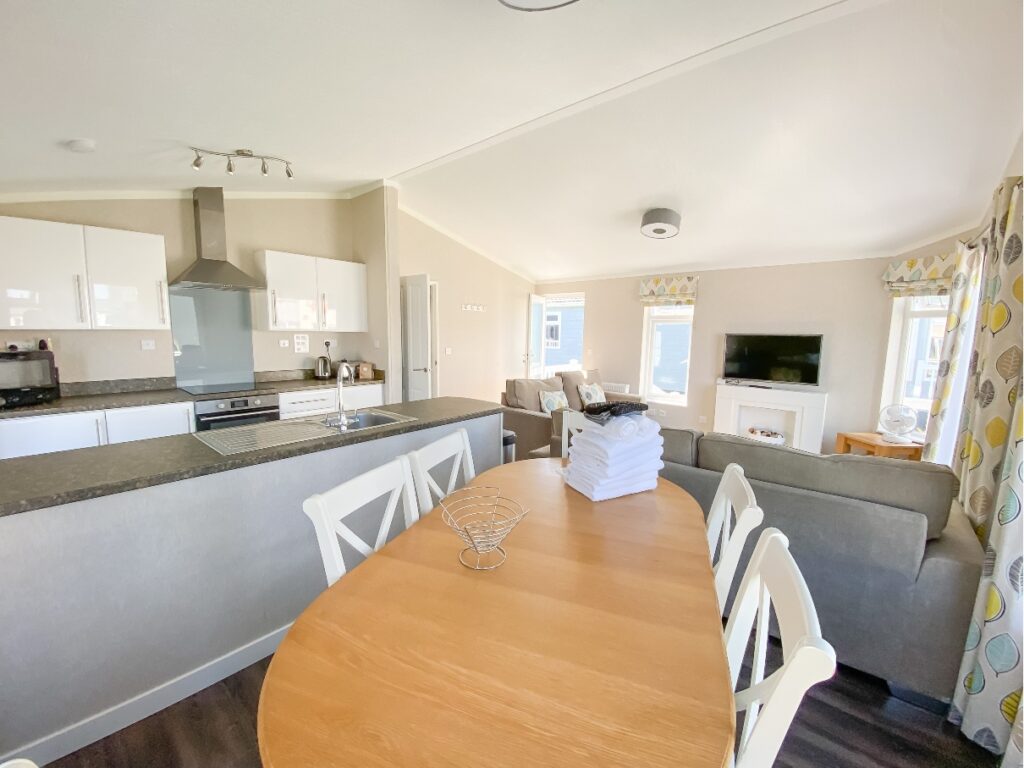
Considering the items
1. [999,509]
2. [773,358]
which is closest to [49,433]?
[999,509]

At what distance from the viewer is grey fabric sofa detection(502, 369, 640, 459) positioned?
11.4 ft

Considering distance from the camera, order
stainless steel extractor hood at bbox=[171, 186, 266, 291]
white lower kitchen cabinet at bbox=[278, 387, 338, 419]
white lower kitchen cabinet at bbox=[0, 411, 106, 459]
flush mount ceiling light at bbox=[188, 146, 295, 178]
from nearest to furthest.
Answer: white lower kitchen cabinet at bbox=[0, 411, 106, 459] → flush mount ceiling light at bbox=[188, 146, 295, 178] → stainless steel extractor hood at bbox=[171, 186, 266, 291] → white lower kitchen cabinet at bbox=[278, 387, 338, 419]

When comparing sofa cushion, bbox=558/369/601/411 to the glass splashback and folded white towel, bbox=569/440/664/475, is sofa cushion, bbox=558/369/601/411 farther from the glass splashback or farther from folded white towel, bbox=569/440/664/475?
folded white towel, bbox=569/440/664/475

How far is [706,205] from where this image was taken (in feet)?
12.1

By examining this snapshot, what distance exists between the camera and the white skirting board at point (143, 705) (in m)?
1.23

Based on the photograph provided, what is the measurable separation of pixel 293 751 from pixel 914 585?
6.44ft

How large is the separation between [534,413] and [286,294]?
238 centimetres

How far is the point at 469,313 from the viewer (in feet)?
17.9

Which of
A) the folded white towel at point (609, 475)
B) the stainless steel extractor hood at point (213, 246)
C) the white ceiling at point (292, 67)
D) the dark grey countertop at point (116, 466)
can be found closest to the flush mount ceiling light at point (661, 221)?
the white ceiling at point (292, 67)

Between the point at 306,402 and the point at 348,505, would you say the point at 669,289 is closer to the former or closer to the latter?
the point at 306,402

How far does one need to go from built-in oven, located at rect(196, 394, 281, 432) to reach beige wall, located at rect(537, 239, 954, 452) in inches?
176

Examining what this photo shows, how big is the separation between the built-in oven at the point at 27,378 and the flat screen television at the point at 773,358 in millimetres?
5974

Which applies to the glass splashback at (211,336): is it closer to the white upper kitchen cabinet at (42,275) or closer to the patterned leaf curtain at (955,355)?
the white upper kitchen cabinet at (42,275)

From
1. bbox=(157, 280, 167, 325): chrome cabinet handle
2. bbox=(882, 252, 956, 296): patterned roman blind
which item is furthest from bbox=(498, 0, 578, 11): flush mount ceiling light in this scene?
bbox=(882, 252, 956, 296): patterned roman blind
